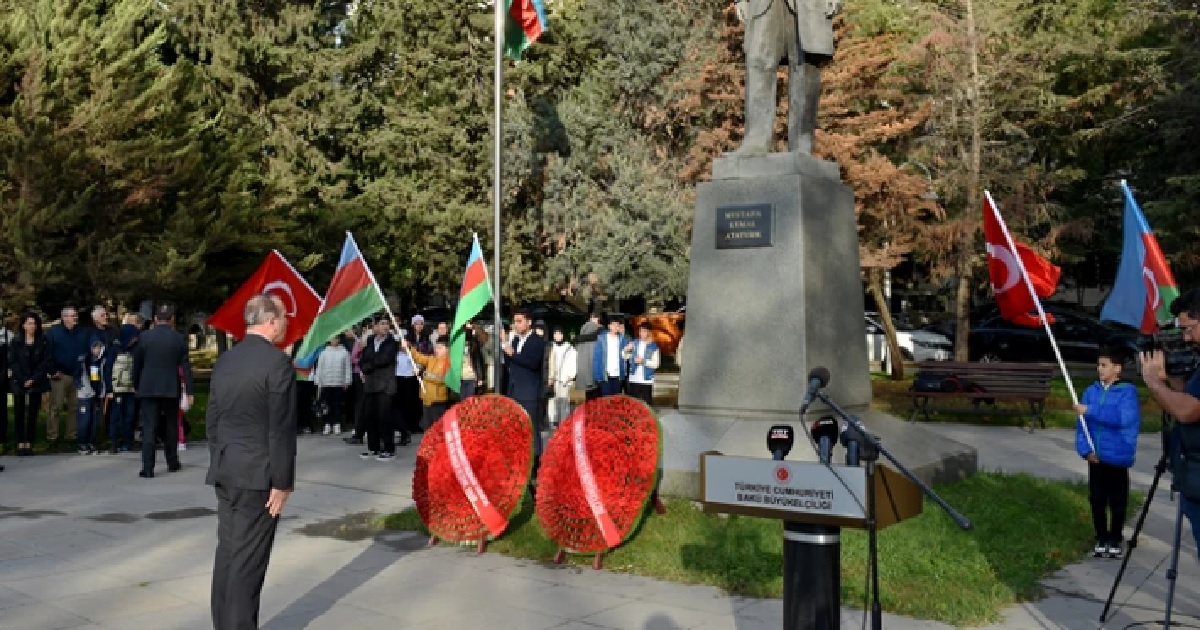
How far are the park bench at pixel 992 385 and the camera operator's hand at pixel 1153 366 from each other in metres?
13.0

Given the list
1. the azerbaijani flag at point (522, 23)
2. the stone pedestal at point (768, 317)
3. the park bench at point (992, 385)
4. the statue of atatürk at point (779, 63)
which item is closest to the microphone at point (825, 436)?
the stone pedestal at point (768, 317)

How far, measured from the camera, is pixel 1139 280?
9.69 m

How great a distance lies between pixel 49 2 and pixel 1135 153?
→ 29.8 metres

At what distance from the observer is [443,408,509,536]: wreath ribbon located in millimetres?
8719

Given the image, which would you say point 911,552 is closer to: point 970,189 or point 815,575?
point 815,575

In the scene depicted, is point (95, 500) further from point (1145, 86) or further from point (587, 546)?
point (1145, 86)

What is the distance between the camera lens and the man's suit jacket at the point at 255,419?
575cm

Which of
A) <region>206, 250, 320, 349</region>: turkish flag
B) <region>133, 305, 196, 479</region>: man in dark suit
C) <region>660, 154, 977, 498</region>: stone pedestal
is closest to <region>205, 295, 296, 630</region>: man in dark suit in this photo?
<region>660, 154, 977, 498</region>: stone pedestal

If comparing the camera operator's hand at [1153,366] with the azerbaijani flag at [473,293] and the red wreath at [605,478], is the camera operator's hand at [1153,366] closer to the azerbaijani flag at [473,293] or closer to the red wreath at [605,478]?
the red wreath at [605,478]

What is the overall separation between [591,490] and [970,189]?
70.3 ft

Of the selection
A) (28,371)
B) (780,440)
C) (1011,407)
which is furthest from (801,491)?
(1011,407)

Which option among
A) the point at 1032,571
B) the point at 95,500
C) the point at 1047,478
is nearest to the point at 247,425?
the point at 1032,571

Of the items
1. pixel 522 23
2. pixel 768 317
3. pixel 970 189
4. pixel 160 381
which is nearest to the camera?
pixel 768 317

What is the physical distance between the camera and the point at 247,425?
5797 millimetres
